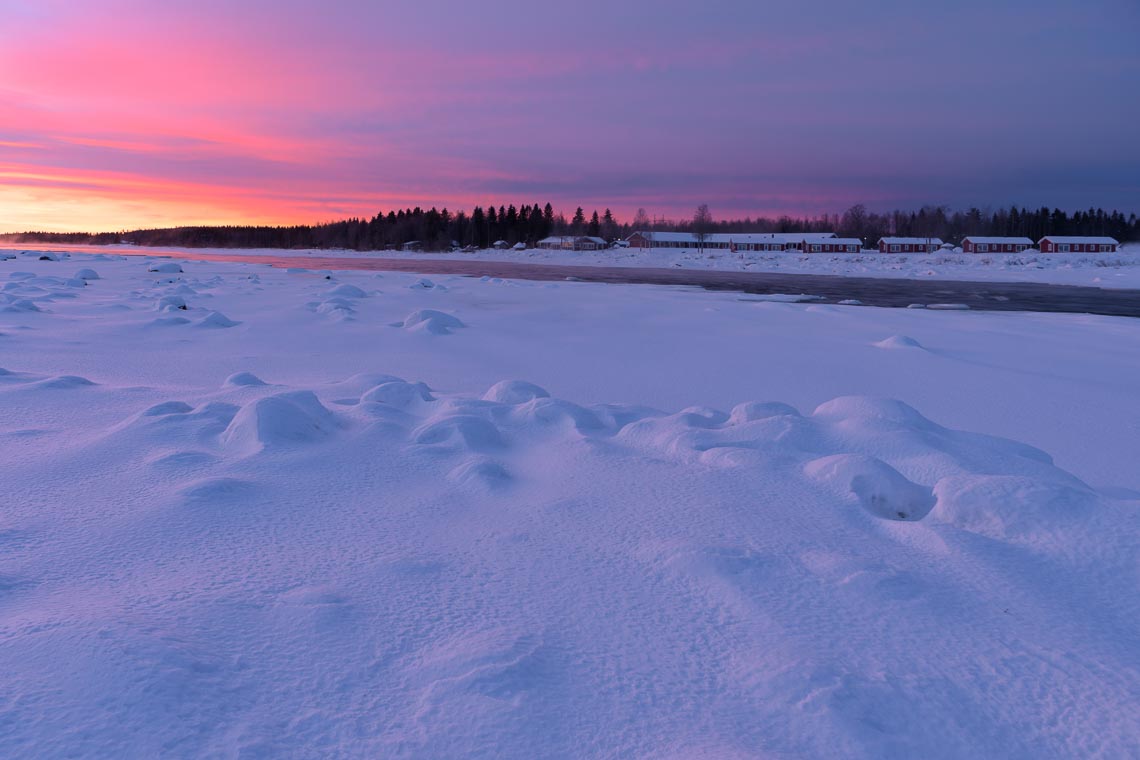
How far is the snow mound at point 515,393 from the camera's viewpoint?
4.41m

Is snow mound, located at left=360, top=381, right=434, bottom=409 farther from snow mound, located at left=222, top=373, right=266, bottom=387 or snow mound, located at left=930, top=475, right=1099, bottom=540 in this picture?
snow mound, located at left=930, top=475, right=1099, bottom=540

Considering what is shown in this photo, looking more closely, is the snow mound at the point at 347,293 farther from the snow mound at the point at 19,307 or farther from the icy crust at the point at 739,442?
the icy crust at the point at 739,442

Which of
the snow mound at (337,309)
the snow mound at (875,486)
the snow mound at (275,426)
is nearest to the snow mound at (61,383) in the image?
the snow mound at (275,426)

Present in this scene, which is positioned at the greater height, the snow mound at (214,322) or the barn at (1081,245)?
the barn at (1081,245)

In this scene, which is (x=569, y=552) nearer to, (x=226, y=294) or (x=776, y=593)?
(x=776, y=593)

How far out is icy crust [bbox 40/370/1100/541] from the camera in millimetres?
2586

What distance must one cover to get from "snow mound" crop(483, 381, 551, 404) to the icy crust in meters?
0.03

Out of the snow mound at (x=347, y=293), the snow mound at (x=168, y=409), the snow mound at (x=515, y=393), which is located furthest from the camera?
the snow mound at (x=347, y=293)

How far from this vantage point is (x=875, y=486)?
2.82 metres

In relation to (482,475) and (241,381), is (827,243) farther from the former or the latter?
(482,475)

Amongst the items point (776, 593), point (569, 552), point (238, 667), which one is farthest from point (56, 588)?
point (776, 593)

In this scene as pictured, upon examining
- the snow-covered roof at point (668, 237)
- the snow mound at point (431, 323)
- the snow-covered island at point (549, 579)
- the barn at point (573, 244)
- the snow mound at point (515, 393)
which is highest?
the snow-covered roof at point (668, 237)

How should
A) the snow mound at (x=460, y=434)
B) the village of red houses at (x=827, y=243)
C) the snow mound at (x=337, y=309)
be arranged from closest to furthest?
1. the snow mound at (x=460, y=434)
2. the snow mound at (x=337, y=309)
3. the village of red houses at (x=827, y=243)

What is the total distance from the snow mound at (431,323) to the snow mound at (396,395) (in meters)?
4.40
